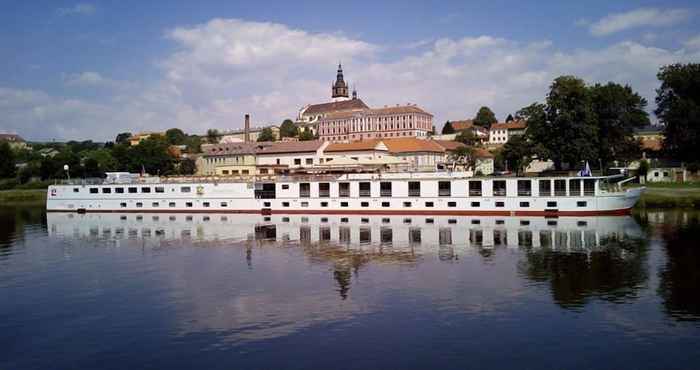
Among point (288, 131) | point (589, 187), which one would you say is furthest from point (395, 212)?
point (288, 131)

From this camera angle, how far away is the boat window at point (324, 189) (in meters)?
58.6

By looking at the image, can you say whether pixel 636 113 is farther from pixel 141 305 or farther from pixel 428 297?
pixel 141 305

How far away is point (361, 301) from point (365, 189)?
3537 centimetres

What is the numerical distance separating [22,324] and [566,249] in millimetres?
27638

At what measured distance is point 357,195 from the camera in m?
57.3

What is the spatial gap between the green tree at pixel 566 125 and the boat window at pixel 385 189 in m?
26.8

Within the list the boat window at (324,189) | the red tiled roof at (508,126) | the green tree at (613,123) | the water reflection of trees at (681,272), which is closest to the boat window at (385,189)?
the boat window at (324,189)

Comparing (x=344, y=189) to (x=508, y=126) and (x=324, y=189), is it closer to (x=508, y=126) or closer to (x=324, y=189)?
(x=324, y=189)

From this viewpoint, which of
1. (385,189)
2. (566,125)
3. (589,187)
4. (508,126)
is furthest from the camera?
(508,126)

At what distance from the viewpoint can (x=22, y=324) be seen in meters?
20.5

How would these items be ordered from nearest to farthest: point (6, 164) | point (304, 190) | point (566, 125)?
1. point (304, 190)
2. point (566, 125)
3. point (6, 164)

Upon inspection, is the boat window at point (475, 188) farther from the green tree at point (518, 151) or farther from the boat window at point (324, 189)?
the green tree at point (518, 151)

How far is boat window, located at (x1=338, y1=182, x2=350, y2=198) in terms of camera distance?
57969mm

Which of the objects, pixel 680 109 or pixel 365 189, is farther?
pixel 680 109
